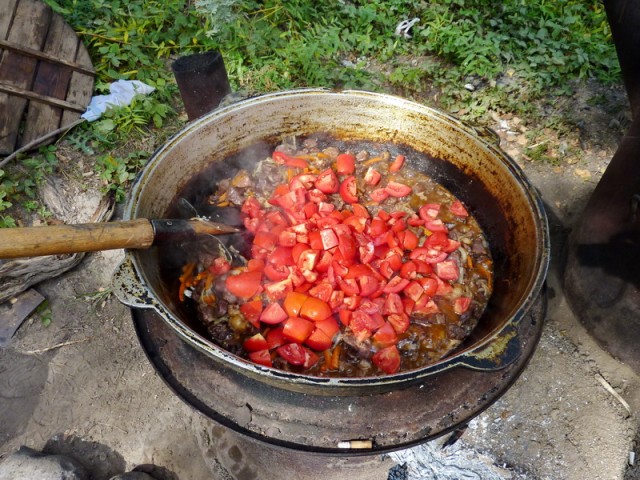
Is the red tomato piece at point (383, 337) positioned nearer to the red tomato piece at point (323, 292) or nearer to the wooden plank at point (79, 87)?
the red tomato piece at point (323, 292)

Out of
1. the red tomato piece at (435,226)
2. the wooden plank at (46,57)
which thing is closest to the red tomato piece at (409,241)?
the red tomato piece at (435,226)

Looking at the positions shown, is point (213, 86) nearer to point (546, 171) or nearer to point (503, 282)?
point (503, 282)

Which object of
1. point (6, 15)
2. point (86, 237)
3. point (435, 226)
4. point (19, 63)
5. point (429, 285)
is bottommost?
point (429, 285)

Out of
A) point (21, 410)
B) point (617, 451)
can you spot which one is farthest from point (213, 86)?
point (617, 451)

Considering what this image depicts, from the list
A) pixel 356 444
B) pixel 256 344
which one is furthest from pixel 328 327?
pixel 356 444

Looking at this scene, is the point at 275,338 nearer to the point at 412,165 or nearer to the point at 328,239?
the point at 328,239

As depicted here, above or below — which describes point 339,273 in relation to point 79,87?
below
